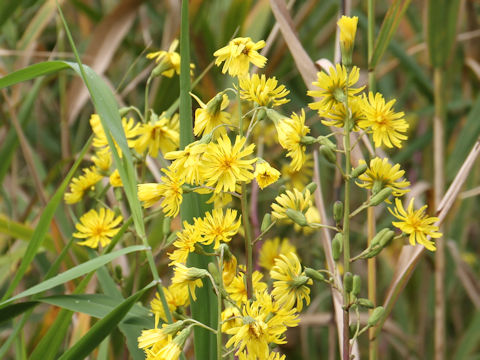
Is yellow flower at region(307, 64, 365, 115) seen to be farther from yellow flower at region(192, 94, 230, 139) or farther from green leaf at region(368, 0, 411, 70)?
green leaf at region(368, 0, 411, 70)

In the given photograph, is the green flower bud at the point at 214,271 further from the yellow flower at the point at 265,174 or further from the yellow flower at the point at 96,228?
the yellow flower at the point at 96,228

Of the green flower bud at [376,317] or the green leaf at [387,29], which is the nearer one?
the green flower bud at [376,317]

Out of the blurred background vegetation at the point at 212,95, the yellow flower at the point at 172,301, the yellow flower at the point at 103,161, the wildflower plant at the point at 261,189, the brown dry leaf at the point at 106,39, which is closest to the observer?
the wildflower plant at the point at 261,189

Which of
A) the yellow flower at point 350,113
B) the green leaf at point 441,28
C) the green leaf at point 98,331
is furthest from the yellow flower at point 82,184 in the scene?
the green leaf at point 441,28

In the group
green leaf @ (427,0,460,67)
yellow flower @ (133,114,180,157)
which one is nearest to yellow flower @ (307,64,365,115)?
yellow flower @ (133,114,180,157)

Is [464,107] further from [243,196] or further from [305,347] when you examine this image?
[243,196]

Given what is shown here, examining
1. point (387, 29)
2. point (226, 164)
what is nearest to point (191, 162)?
point (226, 164)
